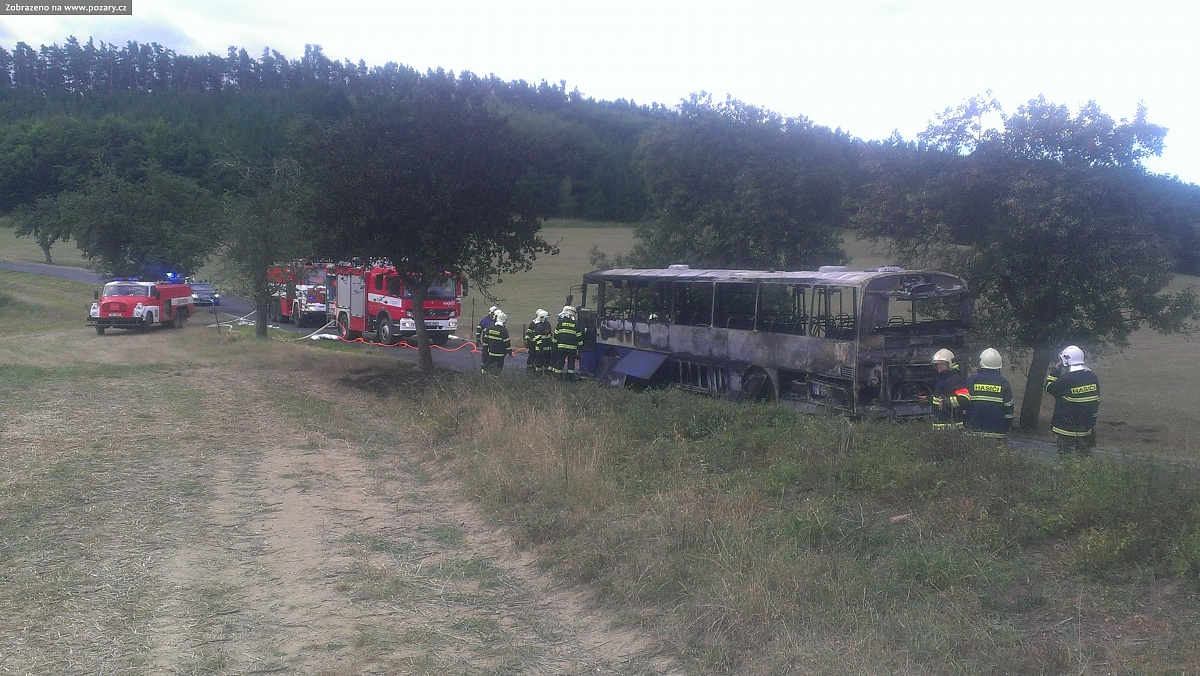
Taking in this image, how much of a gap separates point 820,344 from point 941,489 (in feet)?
21.2

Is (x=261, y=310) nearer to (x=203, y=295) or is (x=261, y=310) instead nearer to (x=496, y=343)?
(x=496, y=343)

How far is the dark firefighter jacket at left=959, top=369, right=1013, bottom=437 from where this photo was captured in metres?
9.39

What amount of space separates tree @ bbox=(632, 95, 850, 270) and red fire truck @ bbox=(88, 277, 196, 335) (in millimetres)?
17924

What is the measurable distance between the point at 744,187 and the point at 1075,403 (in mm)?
15718

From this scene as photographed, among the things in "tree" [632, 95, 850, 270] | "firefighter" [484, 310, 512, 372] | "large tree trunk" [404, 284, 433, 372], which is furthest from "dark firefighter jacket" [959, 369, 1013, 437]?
"tree" [632, 95, 850, 270]

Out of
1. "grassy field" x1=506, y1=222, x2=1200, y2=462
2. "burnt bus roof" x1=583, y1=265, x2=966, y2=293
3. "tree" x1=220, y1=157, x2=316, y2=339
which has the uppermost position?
"tree" x1=220, y1=157, x2=316, y2=339

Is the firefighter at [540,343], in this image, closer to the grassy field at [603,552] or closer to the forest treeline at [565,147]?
the forest treeline at [565,147]

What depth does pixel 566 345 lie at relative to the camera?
17.5 m

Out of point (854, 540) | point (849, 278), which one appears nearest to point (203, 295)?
point (849, 278)

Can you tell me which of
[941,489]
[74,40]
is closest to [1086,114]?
[941,489]

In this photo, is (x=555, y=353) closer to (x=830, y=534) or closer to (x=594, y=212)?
(x=830, y=534)

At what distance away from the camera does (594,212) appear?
62688 millimetres

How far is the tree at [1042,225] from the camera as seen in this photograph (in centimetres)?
1617

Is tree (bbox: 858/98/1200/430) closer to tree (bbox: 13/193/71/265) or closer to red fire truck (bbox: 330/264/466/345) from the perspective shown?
red fire truck (bbox: 330/264/466/345)
